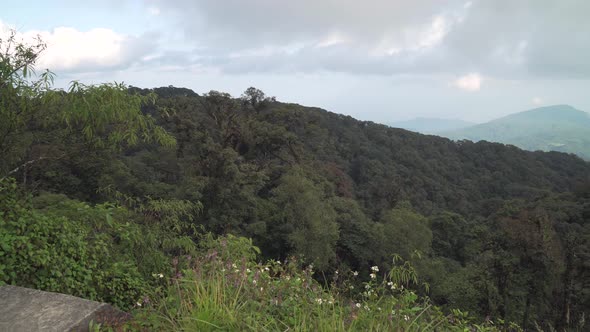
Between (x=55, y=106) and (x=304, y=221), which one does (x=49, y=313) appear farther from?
→ (x=304, y=221)

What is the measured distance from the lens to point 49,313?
2.60 metres

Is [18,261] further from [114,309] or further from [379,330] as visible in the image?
[379,330]

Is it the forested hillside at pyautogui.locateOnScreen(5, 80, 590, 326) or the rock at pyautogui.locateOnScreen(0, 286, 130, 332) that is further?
the forested hillside at pyautogui.locateOnScreen(5, 80, 590, 326)

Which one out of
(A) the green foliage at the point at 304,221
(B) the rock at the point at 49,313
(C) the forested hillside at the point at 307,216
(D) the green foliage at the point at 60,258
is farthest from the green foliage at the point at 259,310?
(A) the green foliage at the point at 304,221

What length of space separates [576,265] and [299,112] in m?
20.9

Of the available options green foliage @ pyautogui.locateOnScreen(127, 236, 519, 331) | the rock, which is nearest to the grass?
green foliage @ pyautogui.locateOnScreen(127, 236, 519, 331)

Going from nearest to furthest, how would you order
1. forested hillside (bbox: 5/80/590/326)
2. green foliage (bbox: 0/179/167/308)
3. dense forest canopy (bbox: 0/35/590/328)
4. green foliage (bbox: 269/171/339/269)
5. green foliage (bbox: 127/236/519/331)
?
green foliage (bbox: 127/236/519/331) < green foliage (bbox: 0/179/167/308) < dense forest canopy (bbox: 0/35/590/328) < forested hillside (bbox: 5/80/590/326) < green foliage (bbox: 269/171/339/269)

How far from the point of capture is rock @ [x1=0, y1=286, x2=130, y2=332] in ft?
8.14

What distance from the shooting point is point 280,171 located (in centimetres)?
2939

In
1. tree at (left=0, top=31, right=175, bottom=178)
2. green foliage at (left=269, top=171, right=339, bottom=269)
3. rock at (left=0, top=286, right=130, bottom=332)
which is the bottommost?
Answer: green foliage at (left=269, top=171, right=339, bottom=269)

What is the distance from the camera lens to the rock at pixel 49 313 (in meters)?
2.48

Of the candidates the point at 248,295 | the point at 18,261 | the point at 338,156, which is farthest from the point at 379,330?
the point at 338,156

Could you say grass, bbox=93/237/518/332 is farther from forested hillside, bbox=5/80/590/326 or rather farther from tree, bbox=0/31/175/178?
forested hillside, bbox=5/80/590/326

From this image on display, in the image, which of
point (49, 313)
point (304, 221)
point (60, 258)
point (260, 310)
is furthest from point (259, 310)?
point (304, 221)
